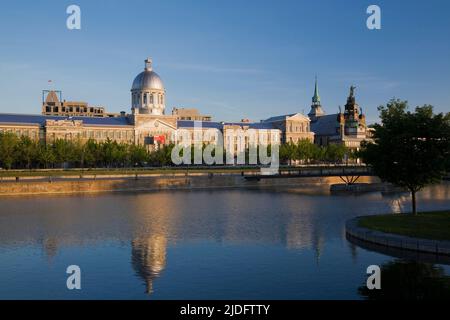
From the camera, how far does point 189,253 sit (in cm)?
2650

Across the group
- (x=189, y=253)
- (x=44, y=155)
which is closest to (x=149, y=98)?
(x=44, y=155)

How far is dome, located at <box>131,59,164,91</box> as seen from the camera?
426 ft

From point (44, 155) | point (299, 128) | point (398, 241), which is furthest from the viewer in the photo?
point (299, 128)

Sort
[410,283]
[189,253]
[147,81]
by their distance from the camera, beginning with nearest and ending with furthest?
[410,283] < [189,253] < [147,81]

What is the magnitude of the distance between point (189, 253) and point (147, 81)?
10799cm

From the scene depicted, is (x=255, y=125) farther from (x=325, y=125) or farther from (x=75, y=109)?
(x=75, y=109)

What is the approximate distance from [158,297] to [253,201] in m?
34.1

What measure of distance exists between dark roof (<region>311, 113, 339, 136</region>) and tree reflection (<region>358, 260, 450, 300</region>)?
5500 inches

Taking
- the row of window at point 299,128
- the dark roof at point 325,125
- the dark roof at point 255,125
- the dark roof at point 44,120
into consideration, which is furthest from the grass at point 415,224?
the dark roof at point 325,125

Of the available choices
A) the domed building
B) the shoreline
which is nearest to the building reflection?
the shoreline

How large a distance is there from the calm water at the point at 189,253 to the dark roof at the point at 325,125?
11631cm
